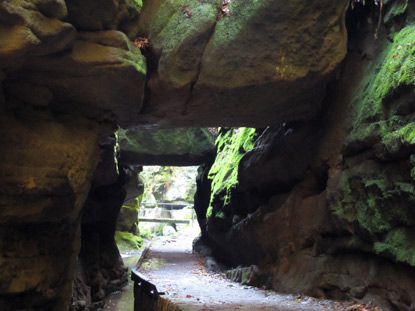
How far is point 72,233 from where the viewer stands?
24.6 feet

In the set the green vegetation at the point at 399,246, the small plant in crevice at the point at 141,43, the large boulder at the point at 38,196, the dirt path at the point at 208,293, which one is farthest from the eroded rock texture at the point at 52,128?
the green vegetation at the point at 399,246

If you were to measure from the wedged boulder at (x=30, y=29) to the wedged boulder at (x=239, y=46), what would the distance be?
1.98 m

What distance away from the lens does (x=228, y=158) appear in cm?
1447

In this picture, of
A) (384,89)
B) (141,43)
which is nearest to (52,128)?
(141,43)

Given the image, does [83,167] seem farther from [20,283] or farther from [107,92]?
[20,283]

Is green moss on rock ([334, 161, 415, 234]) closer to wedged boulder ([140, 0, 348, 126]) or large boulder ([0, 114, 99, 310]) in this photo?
wedged boulder ([140, 0, 348, 126])

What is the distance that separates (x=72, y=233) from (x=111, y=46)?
3.95 meters

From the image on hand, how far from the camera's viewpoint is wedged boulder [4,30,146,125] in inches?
221

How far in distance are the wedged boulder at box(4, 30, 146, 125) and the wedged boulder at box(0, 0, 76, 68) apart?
1.57 ft

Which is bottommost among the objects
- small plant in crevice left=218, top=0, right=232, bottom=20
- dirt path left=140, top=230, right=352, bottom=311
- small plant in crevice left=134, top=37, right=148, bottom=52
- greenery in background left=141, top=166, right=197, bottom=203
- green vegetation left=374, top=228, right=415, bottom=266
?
dirt path left=140, top=230, right=352, bottom=311

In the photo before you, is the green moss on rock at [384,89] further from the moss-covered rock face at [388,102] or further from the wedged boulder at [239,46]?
the wedged boulder at [239,46]

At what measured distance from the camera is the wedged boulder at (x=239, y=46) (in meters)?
6.42

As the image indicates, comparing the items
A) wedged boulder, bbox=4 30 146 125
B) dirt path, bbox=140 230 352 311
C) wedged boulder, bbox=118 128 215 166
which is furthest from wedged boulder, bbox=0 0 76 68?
wedged boulder, bbox=118 128 215 166

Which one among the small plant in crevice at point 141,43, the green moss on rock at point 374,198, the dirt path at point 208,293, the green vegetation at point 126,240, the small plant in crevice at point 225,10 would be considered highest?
the small plant in crevice at point 225,10
